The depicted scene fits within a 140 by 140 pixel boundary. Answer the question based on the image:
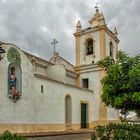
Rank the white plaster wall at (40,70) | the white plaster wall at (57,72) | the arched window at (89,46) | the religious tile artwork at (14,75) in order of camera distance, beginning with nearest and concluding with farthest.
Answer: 1. the religious tile artwork at (14,75)
2. the white plaster wall at (40,70)
3. the white plaster wall at (57,72)
4. the arched window at (89,46)

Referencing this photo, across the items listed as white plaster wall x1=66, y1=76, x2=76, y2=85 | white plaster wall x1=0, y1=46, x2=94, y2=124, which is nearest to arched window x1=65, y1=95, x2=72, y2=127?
white plaster wall x1=0, y1=46, x2=94, y2=124

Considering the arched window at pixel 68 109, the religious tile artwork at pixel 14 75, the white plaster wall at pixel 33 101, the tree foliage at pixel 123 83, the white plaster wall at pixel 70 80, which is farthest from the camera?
the white plaster wall at pixel 70 80

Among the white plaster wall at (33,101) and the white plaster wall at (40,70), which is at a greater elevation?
the white plaster wall at (40,70)

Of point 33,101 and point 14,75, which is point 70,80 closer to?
point 33,101

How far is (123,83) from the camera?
11.0 m

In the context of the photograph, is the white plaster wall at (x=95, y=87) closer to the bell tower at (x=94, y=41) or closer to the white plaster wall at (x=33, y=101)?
the bell tower at (x=94, y=41)

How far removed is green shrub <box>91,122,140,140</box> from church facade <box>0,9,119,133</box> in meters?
8.71

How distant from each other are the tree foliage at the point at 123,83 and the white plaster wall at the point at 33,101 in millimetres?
8680

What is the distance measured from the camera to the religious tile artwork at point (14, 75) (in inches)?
757

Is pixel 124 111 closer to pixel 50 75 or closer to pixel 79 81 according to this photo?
pixel 50 75

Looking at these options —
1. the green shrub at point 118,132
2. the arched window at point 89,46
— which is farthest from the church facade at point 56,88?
the green shrub at point 118,132

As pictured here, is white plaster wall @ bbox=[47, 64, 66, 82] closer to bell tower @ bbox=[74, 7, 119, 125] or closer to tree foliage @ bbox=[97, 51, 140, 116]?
bell tower @ bbox=[74, 7, 119, 125]

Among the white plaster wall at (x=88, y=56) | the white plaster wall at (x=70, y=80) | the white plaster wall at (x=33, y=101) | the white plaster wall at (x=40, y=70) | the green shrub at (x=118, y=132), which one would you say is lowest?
the green shrub at (x=118, y=132)

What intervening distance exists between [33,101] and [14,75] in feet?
8.13
